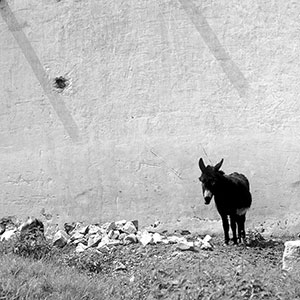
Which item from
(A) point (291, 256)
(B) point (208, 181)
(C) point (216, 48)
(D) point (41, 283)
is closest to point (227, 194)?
(B) point (208, 181)

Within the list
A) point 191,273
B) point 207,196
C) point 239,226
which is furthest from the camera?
point 239,226

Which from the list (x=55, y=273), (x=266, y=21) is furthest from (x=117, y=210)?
(x=55, y=273)

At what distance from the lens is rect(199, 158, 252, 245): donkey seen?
8711 mm

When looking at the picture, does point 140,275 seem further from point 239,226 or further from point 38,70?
point 38,70

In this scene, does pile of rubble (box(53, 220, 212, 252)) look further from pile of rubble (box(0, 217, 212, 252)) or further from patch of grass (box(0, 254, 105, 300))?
patch of grass (box(0, 254, 105, 300))

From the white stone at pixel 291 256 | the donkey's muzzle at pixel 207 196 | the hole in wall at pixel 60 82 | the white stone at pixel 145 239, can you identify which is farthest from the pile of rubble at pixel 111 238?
the hole in wall at pixel 60 82

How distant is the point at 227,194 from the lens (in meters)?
8.98

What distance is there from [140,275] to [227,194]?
2.87m

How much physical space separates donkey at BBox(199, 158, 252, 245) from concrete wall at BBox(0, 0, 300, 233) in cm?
110

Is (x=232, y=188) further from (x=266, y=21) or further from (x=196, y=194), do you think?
(x=266, y=21)

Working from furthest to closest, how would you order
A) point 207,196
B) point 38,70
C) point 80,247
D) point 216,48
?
point 38,70, point 216,48, point 207,196, point 80,247

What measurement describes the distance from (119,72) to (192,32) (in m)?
1.45

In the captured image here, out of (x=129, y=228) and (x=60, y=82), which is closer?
(x=129, y=228)

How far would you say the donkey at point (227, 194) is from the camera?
Result: 8711 millimetres
